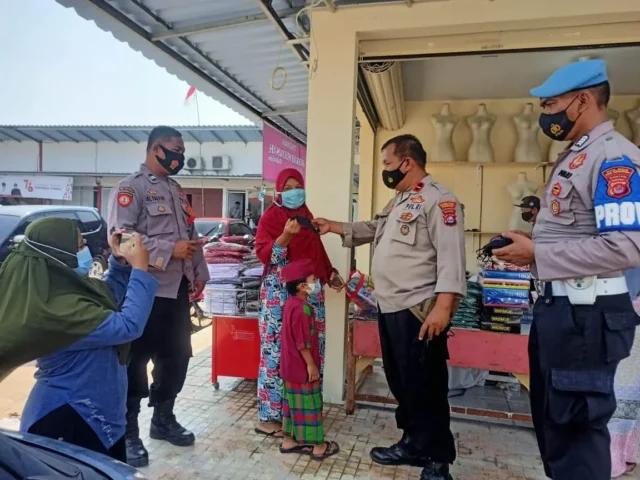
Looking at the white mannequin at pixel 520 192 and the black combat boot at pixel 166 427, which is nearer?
the black combat boot at pixel 166 427

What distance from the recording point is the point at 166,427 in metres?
2.75

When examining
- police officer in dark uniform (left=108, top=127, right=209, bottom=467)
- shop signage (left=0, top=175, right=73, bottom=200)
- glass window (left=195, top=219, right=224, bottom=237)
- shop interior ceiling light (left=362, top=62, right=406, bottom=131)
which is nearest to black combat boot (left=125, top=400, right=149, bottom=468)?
police officer in dark uniform (left=108, top=127, right=209, bottom=467)

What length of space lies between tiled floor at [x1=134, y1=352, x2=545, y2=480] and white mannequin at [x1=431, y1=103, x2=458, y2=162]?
10.4ft

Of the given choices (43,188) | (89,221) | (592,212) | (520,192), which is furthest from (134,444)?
(43,188)

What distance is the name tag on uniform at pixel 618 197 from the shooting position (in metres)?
1.47

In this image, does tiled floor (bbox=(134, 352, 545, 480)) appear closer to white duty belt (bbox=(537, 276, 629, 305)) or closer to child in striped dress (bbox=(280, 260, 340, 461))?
child in striped dress (bbox=(280, 260, 340, 461))

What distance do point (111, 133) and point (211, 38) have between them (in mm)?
14173

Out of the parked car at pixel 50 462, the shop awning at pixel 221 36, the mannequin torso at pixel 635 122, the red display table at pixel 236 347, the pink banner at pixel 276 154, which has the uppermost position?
the shop awning at pixel 221 36

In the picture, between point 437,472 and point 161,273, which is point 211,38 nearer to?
point 161,273

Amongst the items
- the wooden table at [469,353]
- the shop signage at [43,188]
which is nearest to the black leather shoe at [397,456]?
the wooden table at [469,353]

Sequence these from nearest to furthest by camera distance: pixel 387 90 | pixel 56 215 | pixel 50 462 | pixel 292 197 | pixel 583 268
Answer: pixel 50 462, pixel 583 268, pixel 292 197, pixel 387 90, pixel 56 215

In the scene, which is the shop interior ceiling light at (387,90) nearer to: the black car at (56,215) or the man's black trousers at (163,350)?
the man's black trousers at (163,350)

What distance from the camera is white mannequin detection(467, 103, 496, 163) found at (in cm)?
527

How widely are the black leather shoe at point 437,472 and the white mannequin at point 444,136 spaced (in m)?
3.76
